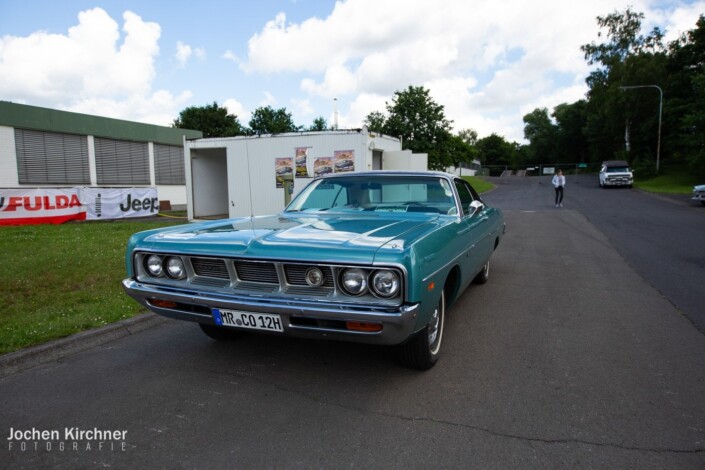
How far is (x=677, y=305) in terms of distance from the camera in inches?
193

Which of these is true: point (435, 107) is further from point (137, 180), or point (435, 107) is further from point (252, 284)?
point (252, 284)

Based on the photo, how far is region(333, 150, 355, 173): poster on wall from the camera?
13.0 metres

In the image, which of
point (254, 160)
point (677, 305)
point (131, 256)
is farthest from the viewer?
point (254, 160)

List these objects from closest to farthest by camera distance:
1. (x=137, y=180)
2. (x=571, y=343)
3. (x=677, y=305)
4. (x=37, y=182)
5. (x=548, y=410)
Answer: (x=548, y=410) → (x=571, y=343) → (x=677, y=305) → (x=37, y=182) → (x=137, y=180)

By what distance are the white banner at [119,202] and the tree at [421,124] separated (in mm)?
15353

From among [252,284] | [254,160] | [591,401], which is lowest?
[591,401]

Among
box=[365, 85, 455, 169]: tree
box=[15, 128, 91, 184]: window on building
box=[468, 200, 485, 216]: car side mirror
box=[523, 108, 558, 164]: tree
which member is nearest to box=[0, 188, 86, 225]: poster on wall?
box=[15, 128, 91, 184]: window on building

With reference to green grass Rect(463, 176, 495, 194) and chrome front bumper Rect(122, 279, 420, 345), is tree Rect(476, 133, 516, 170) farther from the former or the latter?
chrome front bumper Rect(122, 279, 420, 345)

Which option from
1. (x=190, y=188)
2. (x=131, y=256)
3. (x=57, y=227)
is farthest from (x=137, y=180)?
(x=131, y=256)

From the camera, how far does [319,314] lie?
8.52 ft

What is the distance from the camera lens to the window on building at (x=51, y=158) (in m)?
19.7

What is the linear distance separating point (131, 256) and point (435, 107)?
86.4ft

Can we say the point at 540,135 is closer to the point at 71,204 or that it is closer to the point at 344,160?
the point at 344,160

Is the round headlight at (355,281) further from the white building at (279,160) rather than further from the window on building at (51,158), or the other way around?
the window on building at (51,158)
